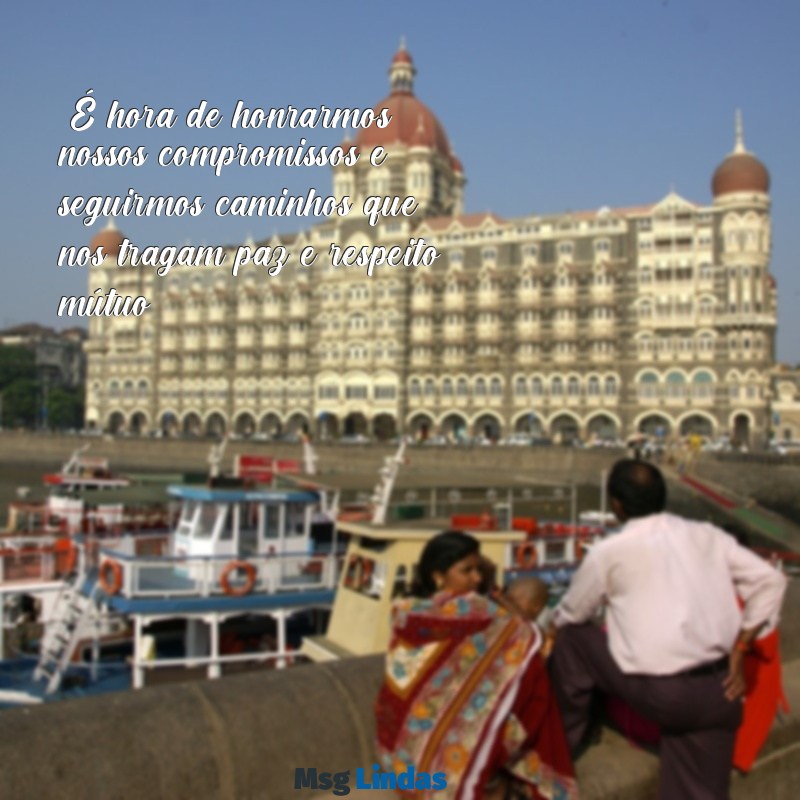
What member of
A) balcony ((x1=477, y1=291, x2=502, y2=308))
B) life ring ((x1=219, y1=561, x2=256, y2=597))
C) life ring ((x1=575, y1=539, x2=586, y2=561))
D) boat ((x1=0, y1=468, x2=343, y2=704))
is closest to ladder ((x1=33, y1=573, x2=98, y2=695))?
boat ((x1=0, y1=468, x2=343, y2=704))

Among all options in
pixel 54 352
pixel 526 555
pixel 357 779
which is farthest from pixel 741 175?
pixel 54 352

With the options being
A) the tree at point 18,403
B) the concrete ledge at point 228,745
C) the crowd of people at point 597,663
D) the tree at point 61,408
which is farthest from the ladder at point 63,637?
the tree at point 18,403

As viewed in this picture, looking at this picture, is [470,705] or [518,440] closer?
[470,705]

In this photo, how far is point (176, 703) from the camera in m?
3.24

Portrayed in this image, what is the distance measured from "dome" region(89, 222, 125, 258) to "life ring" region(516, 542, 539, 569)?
74761 mm

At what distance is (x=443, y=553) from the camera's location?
12.0 feet

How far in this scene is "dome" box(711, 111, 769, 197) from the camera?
2249 inches

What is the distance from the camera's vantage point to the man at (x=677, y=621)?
331 centimetres

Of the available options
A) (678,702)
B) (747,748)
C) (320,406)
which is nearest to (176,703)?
(678,702)

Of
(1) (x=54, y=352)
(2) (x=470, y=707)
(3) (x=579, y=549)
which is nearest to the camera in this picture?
(2) (x=470, y=707)

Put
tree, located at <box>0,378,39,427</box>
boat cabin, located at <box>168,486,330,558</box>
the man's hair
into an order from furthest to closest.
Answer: tree, located at <box>0,378,39,427</box>
boat cabin, located at <box>168,486,330,558</box>
the man's hair

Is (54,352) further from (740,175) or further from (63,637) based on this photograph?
(63,637)

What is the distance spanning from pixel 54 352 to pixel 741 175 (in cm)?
8582

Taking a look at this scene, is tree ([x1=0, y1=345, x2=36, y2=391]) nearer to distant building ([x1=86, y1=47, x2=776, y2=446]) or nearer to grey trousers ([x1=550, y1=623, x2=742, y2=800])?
distant building ([x1=86, y1=47, x2=776, y2=446])
